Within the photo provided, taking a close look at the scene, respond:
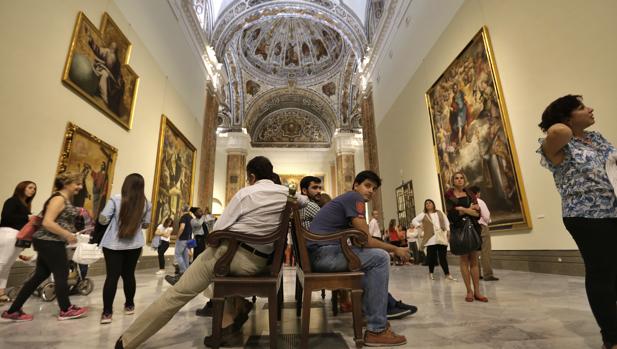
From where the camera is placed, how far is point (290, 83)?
22.1 metres

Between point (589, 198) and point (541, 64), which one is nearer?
point (589, 198)

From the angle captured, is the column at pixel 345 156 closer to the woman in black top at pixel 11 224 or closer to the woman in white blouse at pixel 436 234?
the woman in white blouse at pixel 436 234

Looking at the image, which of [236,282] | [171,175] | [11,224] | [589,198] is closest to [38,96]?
[11,224]

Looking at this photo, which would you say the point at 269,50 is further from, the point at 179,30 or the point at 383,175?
the point at 383,175

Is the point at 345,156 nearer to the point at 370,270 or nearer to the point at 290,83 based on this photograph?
the point at 290,83

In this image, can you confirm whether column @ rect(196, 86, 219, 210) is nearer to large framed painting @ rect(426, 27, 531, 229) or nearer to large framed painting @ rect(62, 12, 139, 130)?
large framed painting @ rect(62, 12, 139, 130)

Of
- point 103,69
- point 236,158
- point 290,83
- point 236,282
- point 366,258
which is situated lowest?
point 236,282

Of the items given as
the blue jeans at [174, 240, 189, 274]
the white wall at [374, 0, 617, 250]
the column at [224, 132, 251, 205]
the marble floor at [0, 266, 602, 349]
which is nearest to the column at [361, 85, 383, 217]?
the white wall at [374, 0, 617, 250]

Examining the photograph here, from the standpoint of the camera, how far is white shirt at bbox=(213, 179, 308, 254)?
6.38 ft

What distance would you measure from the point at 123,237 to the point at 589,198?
3383 mm

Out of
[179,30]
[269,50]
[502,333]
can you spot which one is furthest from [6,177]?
[269,50]

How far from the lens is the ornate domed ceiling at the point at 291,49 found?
2039 centimetres

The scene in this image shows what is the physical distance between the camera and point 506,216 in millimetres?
5551

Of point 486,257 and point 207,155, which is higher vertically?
point 207,155
